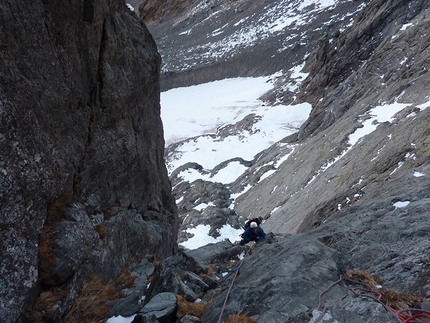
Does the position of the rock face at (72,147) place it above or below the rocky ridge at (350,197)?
above

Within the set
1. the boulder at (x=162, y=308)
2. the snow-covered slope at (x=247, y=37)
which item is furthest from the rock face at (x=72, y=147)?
the snow-covered slope at (x=247, y=37)

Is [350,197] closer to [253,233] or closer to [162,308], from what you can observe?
[253,233]

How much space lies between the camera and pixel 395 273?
562 cm

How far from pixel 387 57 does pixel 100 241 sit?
25.9 m

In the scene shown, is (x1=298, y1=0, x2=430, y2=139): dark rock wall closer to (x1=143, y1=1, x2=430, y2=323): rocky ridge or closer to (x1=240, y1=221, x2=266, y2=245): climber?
(x1=143, y1=1, x2=430, y2=323): rocky ridge

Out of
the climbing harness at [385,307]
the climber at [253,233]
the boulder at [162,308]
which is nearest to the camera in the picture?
the climbing harness at [385,307]

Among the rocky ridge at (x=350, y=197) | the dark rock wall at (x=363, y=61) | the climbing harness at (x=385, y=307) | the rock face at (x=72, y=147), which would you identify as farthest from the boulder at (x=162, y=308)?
the dark rock wall at (x=363, y=61)

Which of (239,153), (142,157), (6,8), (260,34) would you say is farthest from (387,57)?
(260,34)

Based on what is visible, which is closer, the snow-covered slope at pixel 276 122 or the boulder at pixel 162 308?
the boulder at pixel 162 308

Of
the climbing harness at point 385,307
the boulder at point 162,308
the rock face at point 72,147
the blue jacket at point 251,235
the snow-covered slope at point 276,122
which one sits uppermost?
the rock face at point 72,147

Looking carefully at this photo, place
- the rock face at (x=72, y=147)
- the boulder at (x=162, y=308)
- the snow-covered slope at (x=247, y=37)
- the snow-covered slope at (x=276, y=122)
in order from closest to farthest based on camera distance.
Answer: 1. the rock face at (x=72, y=147)
2. the boulder at (x=162, y=308)
3. the snow-covered slope at (x=276, y=122)
4. the snow-covered slope at (x=247, y=37)

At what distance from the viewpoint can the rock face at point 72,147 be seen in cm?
501

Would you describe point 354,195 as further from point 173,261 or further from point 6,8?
point 6,8

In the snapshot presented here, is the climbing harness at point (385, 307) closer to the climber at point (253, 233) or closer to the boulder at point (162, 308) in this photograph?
the boulder at point (162, 308)
